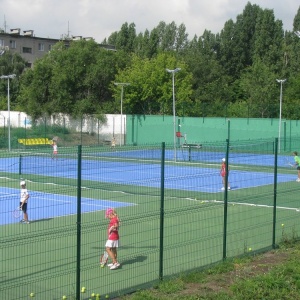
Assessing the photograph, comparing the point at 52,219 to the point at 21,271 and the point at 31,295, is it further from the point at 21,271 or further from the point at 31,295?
the point at 31,295

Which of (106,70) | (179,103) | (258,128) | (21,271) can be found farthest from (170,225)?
(106,70)

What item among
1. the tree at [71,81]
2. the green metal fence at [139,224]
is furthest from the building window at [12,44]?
the green metal fence at [139,224]

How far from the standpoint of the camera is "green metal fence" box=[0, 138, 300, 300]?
1107 centimetres

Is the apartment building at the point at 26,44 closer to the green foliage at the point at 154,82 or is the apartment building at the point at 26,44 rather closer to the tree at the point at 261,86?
the green foliage at the point at 154,82

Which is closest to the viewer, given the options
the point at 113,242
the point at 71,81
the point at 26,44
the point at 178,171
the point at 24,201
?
the point at 113,242

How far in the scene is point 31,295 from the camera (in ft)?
32.6

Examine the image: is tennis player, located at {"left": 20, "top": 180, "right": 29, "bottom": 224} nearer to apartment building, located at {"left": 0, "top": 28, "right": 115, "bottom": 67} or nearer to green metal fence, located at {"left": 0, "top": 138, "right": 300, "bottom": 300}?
green metal fence, located at {"left": 0, "top": 138, "right": 300, "bottom": 300}

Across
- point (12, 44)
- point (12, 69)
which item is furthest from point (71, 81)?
point (12, 44)

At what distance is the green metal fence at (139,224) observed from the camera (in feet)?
36.3

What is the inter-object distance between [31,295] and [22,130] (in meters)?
50.0

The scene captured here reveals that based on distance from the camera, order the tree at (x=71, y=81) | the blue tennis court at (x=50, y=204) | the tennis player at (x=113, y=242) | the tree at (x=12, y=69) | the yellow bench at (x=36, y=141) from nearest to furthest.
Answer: the tennis player at (x=113, y=242) < the blue tennis court at (x=50, y=204) < the yellow bench at (x=36, y=141) < the tree at (x=71, y=81) < the tree at (x=12, y=69)

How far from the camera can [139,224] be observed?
1723 cm

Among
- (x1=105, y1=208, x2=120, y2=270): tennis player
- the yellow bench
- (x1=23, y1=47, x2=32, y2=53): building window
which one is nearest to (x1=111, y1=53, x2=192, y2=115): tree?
the yellow bench

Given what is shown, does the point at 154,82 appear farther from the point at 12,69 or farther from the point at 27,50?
the point at 27,50
